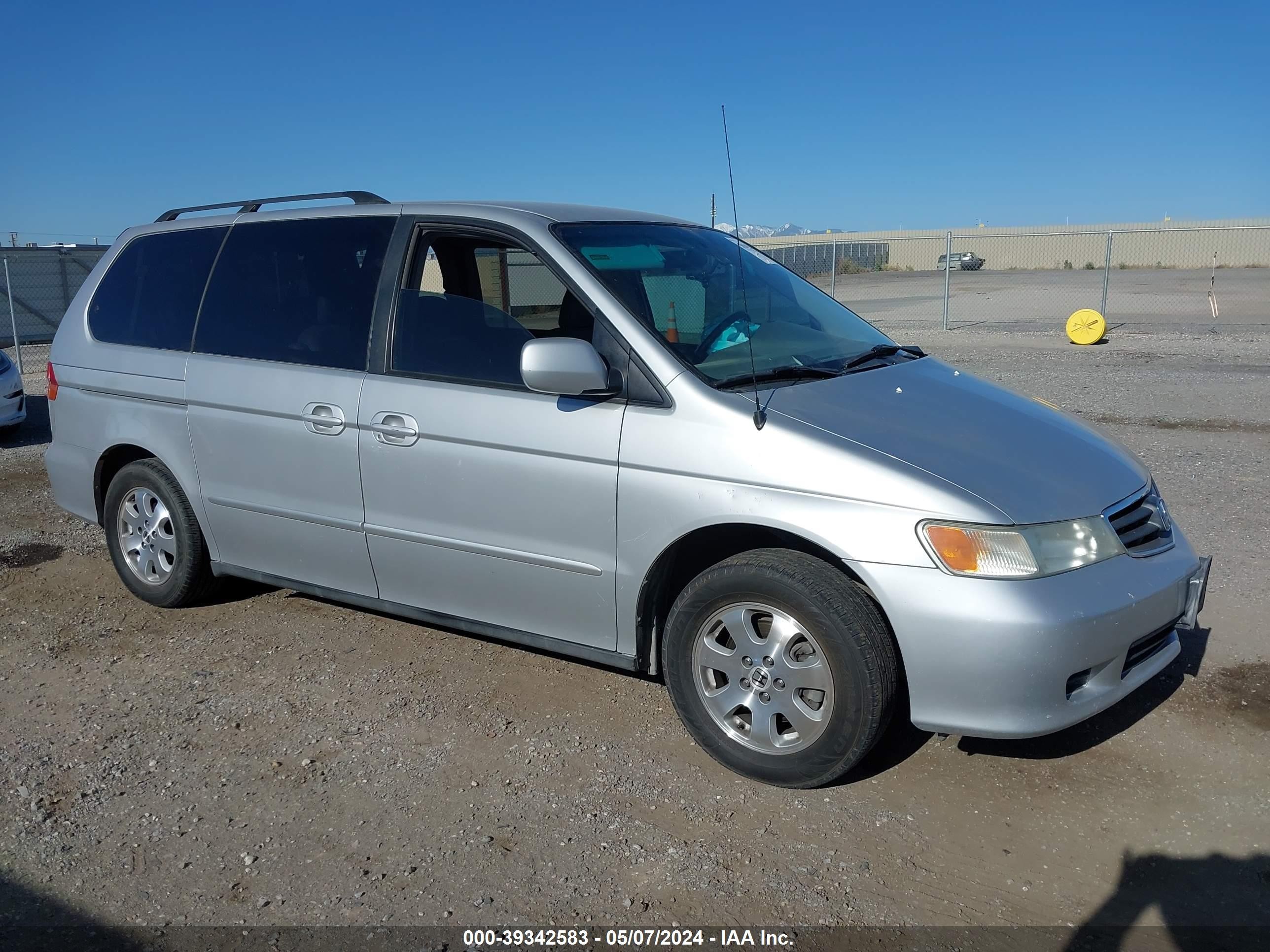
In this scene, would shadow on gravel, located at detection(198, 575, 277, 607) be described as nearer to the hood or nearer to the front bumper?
the hood

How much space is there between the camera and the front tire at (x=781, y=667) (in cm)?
Answer: 319

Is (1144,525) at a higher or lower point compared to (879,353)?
lower

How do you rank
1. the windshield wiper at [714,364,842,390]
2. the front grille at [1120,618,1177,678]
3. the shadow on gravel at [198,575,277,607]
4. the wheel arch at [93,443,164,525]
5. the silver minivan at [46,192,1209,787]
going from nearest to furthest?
the silver minivan at [46,192,1209,787] → the front grille at [1120,618,1177,678] → the windshield wiper at [714,364,842,390] → the wheel arch at [93,443,164,525] → the shadow on gravel at [198,575,277,607]

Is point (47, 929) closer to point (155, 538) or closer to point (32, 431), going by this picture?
point (155, 538)

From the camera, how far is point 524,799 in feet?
11.3

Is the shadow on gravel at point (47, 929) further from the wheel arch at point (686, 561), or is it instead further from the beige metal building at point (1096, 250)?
the beige metal building at point (1096, 250)

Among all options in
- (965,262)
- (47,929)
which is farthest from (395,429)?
(965,262)

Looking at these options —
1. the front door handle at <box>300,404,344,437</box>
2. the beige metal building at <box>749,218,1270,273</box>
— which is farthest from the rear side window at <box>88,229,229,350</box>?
the beige metal building at <box>749,218,1270,273</box>

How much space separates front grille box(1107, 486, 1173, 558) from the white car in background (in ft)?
34.4

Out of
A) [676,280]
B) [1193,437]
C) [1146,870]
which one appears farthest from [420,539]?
[1193,437]

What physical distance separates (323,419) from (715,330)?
1.66 metres

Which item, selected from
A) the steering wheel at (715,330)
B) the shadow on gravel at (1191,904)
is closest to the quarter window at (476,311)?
the steering wheel at (715,330)

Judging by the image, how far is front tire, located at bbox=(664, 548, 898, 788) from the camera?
3189mm

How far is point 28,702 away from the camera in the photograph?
13.9ft
